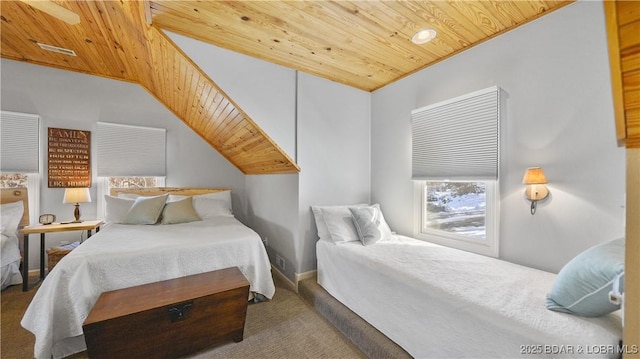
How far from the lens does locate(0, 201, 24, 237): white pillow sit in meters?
2.51

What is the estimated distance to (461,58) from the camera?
2.11m

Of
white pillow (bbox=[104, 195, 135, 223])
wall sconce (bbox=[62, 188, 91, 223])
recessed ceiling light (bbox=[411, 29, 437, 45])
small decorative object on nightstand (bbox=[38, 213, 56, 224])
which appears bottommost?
small decorative object on nightstand (bbox=[38, 213, 56, 224])

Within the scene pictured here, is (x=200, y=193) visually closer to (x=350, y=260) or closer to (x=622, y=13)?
(x=350, y=260)

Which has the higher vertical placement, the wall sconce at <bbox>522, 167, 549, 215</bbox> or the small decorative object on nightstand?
the wall sconce at <bbox>522, 167, 549, 215</bbox>

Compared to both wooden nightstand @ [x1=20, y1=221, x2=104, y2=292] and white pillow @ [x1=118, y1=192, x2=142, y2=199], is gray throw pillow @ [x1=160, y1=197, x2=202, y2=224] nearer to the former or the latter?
white pillow @ [x1=118, y1=192, x2=142, y2=199]

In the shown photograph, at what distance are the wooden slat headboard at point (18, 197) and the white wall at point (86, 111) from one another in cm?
12

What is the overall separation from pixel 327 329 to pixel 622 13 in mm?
2176

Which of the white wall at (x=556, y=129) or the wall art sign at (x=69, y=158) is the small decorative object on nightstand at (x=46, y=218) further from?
the white wall at (x=556, y=129)

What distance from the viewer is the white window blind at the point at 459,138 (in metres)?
1.90

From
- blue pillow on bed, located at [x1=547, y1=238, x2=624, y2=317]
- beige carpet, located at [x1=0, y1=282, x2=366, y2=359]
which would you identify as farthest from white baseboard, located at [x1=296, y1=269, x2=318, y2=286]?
blue pillow on bed, located at [x1=547, y1=238, x2=624, y2=317]

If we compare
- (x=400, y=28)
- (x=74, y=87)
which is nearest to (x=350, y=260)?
(x=400, y=28)

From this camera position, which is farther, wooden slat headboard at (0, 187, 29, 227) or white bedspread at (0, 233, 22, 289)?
wooden slat headboard at (0, 187, 29, 227)

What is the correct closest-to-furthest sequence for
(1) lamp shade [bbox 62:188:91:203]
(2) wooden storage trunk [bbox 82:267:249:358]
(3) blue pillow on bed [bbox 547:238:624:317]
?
(3) blue pillow on bed [bbox 547:238:624:317], (2) wooden storage trunk [bbox 82:267:249:358], (1) lamp shade [bbox 62:188:91:203]

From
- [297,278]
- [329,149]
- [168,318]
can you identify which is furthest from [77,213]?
[329,149]
